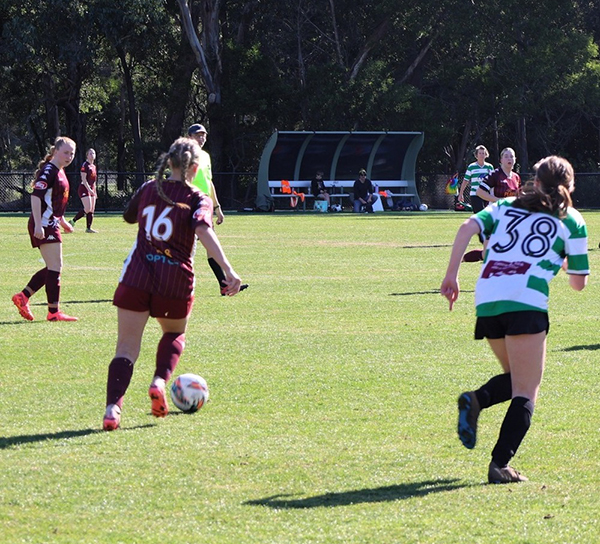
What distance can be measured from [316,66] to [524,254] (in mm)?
46381

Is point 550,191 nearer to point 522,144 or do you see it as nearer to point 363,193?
point 363,193

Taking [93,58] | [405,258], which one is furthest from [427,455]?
[93,58]

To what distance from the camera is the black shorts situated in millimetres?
5672

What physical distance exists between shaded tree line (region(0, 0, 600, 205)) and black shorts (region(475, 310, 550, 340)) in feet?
138

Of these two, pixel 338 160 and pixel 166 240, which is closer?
pixel 166 240

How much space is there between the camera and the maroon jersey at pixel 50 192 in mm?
11758

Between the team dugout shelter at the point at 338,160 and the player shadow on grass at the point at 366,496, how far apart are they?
133 feet

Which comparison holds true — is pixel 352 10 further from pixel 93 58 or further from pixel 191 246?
pixel 191 246

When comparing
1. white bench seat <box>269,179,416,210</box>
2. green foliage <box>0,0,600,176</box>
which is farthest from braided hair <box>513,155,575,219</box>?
green foliage <box>0,0,600,176</box>

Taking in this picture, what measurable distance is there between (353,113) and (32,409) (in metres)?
43.9

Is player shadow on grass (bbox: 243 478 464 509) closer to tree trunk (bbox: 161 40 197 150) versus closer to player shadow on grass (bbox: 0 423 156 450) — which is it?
player shadow on grass (bbox: 0 423 156 450)

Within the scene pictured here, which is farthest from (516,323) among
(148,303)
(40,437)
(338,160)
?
(338,160)

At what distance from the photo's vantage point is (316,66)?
168ft

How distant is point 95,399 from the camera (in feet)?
26.1
